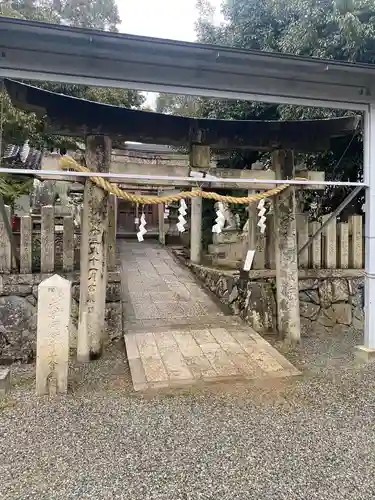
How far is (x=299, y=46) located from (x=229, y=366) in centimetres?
540

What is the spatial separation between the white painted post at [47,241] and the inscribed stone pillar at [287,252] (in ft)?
11.1

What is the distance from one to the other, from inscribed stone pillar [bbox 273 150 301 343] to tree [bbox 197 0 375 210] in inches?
44.4

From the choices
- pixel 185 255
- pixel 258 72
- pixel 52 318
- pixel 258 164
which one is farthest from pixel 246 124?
pixel 185 255

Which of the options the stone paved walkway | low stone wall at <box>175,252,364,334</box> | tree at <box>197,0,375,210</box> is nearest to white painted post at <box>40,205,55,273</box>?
the stone paved walkway

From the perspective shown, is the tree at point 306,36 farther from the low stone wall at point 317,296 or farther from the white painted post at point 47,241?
the white painted post at point 47,241

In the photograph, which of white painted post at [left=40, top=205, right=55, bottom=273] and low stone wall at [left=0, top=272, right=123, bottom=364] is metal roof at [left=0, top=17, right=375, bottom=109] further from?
low stone wall at [left=0, top=272, right=123, bottom=364]

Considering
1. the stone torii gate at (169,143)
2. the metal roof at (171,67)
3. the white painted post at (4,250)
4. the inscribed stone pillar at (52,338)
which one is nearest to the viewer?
the metal roof at (171,67)

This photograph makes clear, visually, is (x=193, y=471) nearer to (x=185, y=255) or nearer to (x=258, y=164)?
(x=258, y=164)

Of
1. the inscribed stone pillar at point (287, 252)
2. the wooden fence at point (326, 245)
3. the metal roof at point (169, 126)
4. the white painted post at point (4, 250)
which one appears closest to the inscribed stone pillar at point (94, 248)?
the metal roof at point (169, 126)

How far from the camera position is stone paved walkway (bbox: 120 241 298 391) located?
441 cm

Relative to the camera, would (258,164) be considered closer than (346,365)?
No

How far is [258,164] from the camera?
344 inches

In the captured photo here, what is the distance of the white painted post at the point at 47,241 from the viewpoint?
5617mm

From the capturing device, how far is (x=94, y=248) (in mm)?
5105
